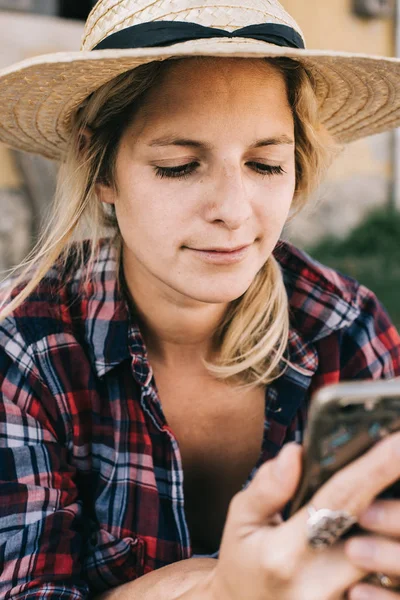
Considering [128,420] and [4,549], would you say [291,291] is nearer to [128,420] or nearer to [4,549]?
[128,420]

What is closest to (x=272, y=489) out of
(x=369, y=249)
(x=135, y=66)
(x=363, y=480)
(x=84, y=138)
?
(x=363, y=480)

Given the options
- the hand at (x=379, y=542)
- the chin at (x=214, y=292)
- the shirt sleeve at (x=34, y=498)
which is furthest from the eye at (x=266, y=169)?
the hand at (x=379, y=542)

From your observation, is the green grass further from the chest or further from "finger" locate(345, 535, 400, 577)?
"finger" locate(345, 535, 400, 577)

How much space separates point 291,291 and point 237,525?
1.06 m

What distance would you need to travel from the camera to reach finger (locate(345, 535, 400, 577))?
899mm

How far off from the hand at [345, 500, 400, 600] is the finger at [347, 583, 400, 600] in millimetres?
42

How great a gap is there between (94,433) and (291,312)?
62 centimetres

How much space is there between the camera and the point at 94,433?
1704 mm

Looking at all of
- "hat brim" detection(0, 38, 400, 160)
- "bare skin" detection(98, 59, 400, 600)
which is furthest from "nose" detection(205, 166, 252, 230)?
"hat brim" detection(0, 38, 400, 160)

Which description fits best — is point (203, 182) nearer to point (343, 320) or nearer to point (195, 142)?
point (195, 142)

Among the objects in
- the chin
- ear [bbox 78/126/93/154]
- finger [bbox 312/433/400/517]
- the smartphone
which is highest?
ear [bbox 78/126/93/154]

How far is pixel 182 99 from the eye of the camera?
1.46m

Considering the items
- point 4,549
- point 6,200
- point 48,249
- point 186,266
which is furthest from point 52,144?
point 6,200

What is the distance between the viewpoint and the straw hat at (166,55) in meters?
1.32
